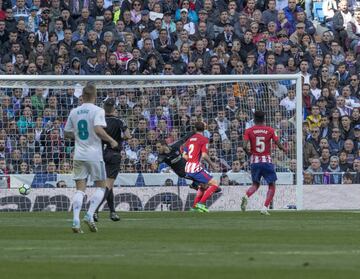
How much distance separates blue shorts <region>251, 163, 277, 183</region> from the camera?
24172 millimetres

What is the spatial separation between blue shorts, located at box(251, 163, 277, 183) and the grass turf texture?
9.98ft

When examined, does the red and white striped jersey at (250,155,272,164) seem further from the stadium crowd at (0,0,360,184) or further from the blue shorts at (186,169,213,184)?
the stadium crowd at (0,0,360,184)

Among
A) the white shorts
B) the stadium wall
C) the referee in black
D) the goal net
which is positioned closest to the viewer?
the white shorts

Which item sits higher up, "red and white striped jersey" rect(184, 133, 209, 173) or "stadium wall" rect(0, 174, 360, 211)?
"red and white striped jersey" rect(184, 133, 209, 173)

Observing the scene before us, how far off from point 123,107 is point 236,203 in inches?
135

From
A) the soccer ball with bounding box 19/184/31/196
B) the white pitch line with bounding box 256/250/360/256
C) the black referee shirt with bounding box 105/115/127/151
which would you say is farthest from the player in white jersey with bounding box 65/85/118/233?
the soccer ball with bounding box 19/184/31/196

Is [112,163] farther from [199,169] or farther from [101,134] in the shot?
[101,134]

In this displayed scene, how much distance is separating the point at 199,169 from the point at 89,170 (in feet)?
27.5

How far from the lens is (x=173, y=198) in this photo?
88.2 feet

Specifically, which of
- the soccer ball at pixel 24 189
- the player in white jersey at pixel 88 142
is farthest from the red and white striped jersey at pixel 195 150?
the player in white jersey at pixel 88 142

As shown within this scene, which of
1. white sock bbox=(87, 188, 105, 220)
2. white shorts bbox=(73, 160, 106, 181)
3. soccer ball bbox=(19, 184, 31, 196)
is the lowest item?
soccer ball bbox=(19, 184, 31, 196)

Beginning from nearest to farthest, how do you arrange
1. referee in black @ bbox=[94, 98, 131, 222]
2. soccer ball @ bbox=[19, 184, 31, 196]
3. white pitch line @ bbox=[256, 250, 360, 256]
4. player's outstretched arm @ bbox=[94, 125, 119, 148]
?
1. white pitch line @ bbox=[256, 250, 360, 256]
2. player's outstretched arm @ bbox=[94, 125, 119, 148]
3. referee in black @ bbox=[94, 98, 131, 222]
4. soccer ball @ bbox=[19, 184, 31, 196]

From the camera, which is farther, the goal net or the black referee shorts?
the goal net

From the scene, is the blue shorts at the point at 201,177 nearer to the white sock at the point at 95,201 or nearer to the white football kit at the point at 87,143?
the white sock at the point at 95,201
